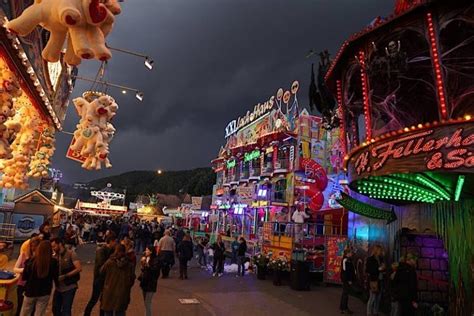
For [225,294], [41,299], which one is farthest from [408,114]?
[41,299]

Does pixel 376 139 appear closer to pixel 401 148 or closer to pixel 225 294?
pixel 401 148

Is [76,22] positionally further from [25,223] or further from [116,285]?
[25,223]

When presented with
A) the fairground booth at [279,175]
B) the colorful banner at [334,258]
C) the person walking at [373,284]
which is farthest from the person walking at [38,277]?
the fairground booth at [279,175]

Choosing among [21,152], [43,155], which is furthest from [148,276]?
[43,155]

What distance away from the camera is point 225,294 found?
38.4 ft

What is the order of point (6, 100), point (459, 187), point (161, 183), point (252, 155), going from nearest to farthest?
point (6, 100) < point (459, 187) < point (252, 155) < point (161, 183)

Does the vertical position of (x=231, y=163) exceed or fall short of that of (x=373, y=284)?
it exceeds it

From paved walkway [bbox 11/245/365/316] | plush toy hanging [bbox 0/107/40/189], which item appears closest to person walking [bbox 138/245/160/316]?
paved walkway [bbox 11/245/365/316]

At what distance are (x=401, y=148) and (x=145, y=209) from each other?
1888 inches

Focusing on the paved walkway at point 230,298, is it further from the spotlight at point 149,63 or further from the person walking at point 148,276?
the spotlight at point 149,63

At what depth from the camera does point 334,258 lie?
47.2 feet

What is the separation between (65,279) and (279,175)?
22.5 m

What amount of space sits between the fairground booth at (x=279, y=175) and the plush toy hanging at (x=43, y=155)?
975 centimetres

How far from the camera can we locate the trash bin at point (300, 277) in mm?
13430
